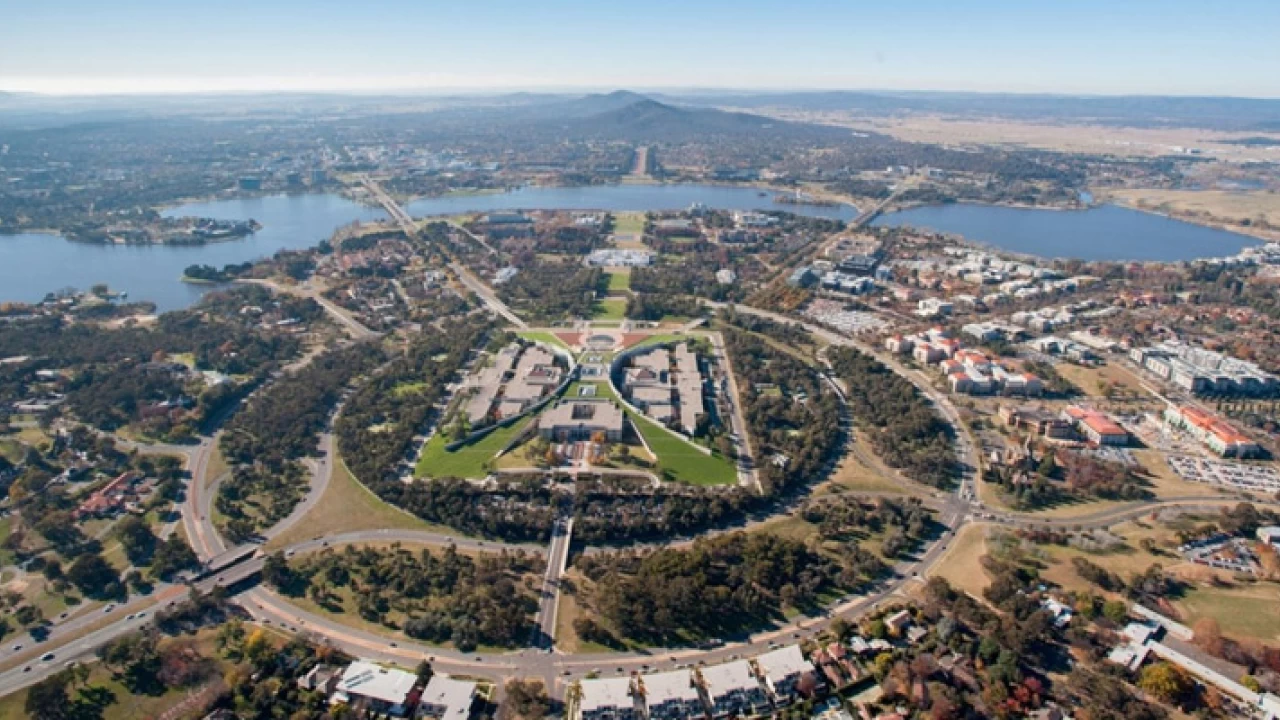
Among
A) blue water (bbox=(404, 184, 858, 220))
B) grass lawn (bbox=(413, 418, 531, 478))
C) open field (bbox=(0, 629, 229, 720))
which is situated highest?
blue water (bbox=(404, 184, 858, 220))

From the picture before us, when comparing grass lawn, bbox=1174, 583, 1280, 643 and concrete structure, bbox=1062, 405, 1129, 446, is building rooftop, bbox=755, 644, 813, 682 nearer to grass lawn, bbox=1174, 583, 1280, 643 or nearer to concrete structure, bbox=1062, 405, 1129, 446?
grass lawn, bbox=1174, 583, 1280, 643

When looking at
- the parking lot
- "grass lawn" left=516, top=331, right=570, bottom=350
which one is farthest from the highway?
"grass lawn" left=516, top=331, right=570, bottom=350

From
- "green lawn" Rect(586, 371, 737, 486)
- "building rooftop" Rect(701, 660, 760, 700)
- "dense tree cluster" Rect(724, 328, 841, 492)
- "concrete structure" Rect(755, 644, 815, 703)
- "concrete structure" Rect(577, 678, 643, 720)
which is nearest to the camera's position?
"concrete structure" Rect(577, 678, 643, 720)

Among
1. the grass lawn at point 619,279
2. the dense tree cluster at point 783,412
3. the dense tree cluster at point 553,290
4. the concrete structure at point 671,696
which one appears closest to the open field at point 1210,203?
the grass lawn at point 619,279

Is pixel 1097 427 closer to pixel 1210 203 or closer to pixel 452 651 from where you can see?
pixel 452 651

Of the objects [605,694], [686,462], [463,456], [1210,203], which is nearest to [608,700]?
[605,694]

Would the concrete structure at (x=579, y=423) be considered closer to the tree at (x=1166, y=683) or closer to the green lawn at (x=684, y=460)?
the green lawn at (x=684, y=460)
